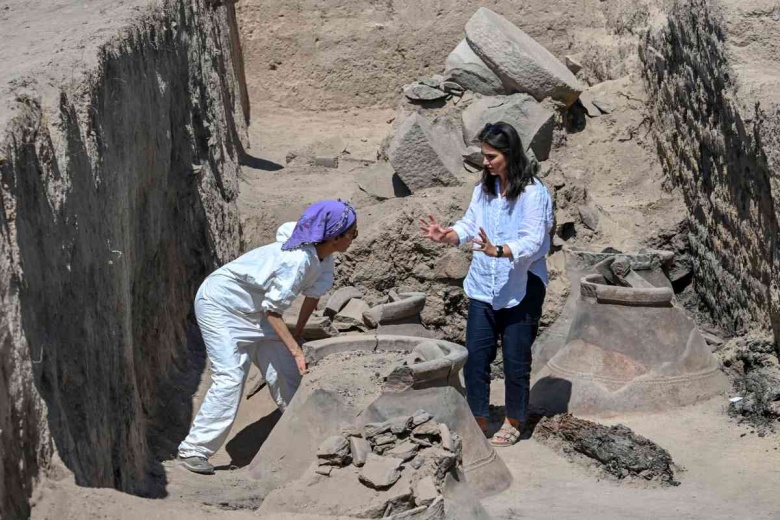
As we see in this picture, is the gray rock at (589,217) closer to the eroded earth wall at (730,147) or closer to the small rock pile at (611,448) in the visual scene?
the eroded earth wall at (730,147)

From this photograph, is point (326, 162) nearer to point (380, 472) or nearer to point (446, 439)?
point (446, 439)

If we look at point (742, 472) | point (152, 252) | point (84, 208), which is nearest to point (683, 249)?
point (742, 472)

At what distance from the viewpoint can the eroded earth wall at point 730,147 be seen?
6469mm

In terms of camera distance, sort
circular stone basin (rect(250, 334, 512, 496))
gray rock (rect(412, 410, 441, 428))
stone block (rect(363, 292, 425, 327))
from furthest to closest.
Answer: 1. stone block (rect(363, 292, 425, 327))
2. circular stone basin (rect(250, 334, 512, 496))
3. gray rock (rect(412, 410, 441, 428))

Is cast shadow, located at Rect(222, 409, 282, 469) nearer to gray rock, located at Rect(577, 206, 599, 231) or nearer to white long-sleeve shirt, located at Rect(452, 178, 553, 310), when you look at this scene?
white long-sleeve shirt, located at Rect(452, 178, 553, 310)

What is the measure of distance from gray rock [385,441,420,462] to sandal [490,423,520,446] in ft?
5.07

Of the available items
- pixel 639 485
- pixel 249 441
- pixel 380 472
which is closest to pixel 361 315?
pixel 249 441

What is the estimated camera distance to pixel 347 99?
1205cm

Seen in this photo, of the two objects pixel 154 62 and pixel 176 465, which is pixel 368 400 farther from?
pixel 154 62

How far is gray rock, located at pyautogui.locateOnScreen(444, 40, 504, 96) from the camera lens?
903 cm

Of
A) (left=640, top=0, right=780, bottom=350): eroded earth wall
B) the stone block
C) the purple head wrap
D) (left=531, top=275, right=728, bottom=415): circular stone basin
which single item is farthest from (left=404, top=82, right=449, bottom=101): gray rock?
the purple head wrap

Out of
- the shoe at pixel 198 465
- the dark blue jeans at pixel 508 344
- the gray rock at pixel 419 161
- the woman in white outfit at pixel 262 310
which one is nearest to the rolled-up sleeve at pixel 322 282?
the woman in white outfit at pixel 262 310

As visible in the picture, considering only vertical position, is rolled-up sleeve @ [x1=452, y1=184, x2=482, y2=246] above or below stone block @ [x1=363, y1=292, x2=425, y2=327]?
above

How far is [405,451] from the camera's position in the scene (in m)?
4.25
